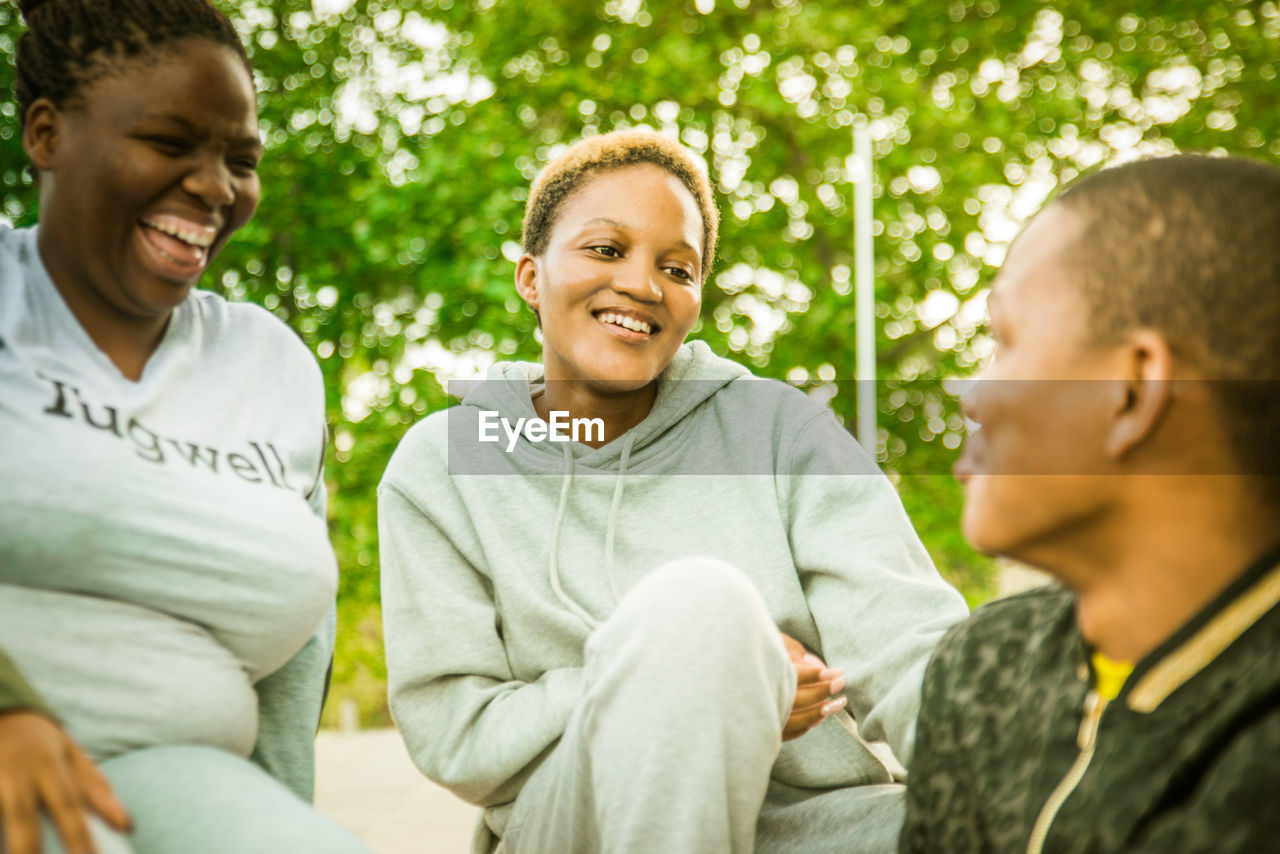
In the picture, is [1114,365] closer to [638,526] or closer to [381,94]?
[638,526]

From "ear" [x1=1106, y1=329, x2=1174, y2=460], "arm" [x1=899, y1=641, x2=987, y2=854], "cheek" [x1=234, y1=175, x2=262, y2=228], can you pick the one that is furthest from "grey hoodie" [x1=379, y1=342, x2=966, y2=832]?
"ear" [x1=1106, y1=329, x2=1174, y2=460]

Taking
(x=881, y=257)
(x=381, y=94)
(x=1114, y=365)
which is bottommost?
(x=1114, y=365)

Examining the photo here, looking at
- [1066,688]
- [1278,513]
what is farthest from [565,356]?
[1278,513]

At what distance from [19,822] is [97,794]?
10cm

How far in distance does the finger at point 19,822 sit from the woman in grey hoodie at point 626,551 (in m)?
0.54

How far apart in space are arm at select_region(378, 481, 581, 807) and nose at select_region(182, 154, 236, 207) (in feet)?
1.95

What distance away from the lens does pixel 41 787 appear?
3.42ft

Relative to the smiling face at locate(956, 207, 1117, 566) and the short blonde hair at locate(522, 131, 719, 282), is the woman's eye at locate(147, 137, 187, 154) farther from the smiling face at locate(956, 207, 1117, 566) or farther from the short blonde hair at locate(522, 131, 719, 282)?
the smiling face at locate(956, 207, 1117, 566)

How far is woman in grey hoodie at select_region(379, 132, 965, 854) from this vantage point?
145 centimetres

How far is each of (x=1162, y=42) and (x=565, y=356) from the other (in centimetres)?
706

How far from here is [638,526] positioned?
1891 mm

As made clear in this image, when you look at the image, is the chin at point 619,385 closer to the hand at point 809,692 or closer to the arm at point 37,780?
the hand at point 809,692

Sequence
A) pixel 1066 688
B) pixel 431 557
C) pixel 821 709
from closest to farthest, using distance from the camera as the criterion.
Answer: pixel 1066 688 < pixel 821 709 < pixel 431 557

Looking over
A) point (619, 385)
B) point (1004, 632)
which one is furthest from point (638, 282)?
point (1004, 632)
